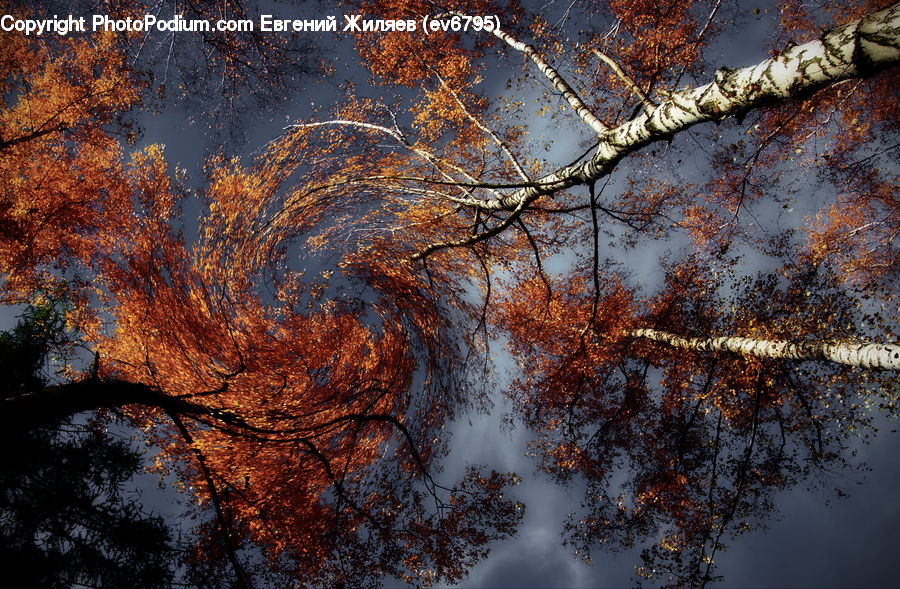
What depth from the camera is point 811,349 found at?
5832 millimetres

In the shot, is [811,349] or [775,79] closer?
[775,79]

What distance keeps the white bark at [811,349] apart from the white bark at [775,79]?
4.52 metres

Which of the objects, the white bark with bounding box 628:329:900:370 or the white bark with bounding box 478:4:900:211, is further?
the white bark with bounding box 628:329:900:370

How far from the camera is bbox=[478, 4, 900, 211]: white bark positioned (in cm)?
220

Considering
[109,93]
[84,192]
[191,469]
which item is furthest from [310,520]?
[109,93]

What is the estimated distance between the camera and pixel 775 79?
8.68 feet

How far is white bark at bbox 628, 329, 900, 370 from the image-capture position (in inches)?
183

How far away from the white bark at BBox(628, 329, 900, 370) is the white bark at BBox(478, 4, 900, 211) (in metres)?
4.52

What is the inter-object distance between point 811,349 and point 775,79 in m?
5.62

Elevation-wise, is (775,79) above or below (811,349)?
above

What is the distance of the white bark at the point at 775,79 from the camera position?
2.20 meters

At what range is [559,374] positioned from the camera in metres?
12.6

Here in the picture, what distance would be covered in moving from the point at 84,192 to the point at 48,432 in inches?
450

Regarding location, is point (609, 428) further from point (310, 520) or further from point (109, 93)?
point (109, 93)
